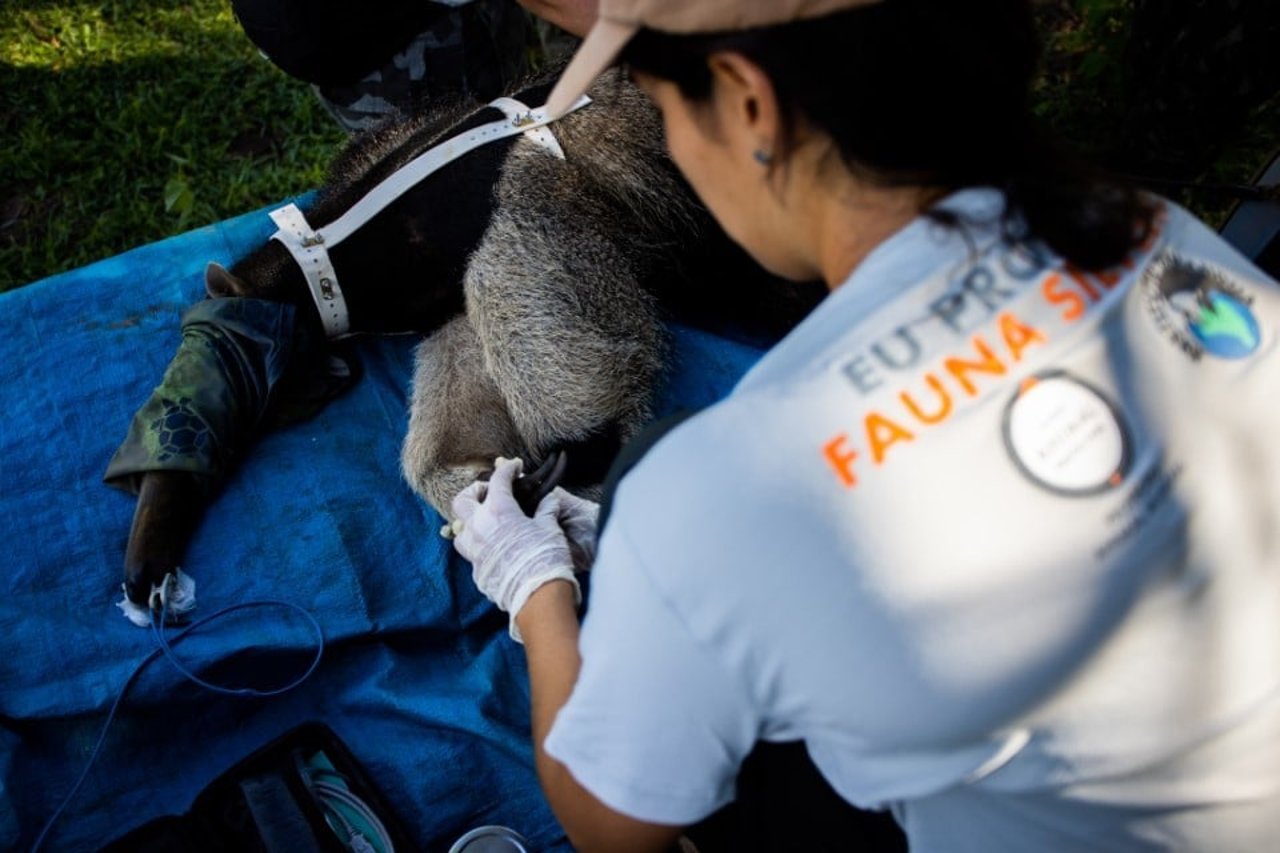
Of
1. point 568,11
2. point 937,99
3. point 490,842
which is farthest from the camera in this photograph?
point 568,11

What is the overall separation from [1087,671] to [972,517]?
27 cm

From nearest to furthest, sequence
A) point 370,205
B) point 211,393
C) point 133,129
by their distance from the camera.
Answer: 1. point 211,393
2. point 370,205
3. point 133,129

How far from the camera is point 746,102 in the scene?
1413 millimetres

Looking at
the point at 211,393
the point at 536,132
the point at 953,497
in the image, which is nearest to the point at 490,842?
the point at 211,393

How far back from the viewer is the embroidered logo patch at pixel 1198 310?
1357 millimetres

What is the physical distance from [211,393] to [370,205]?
31.8 inches

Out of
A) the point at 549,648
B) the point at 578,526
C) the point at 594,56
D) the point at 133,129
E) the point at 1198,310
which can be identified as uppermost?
the point at 1198,310

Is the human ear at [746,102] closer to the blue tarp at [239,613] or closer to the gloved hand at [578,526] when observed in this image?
the gloved hand at [578,526]

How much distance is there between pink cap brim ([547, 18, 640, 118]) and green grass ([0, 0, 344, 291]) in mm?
3886

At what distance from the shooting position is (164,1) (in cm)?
601

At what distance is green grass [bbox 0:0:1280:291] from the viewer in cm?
490

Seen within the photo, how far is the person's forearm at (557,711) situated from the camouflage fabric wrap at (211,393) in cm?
147

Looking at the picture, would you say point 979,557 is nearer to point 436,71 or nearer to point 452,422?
point 452,422

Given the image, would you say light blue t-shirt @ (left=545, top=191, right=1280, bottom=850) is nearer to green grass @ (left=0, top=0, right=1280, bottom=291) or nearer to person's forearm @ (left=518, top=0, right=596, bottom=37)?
person's forearm @ (left=518, top=0, right=596, bottom=37)
